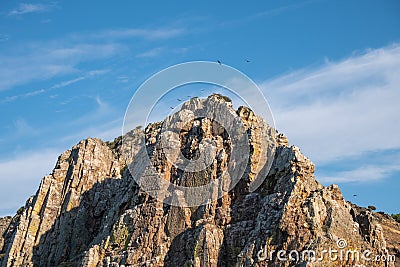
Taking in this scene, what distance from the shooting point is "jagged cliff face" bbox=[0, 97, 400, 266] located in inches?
2306

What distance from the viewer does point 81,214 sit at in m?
94.2

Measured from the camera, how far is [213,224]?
66.1 meters

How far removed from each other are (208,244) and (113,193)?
3445 cm

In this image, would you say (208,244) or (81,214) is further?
(81,214)

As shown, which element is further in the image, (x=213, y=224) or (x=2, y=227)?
(x=2, y=227)

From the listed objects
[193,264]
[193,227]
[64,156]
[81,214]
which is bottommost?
[193,264]

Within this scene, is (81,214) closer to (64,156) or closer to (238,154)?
(64,156)

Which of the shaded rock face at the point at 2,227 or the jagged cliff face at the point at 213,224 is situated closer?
the jagged cliff face at the point at 213,224

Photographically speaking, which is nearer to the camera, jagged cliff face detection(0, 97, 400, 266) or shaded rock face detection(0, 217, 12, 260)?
jagged cliff face detection(0, 97, 400, 266)

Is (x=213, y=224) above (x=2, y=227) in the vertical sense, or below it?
below

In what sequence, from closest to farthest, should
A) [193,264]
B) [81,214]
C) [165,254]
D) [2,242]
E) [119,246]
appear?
[193,264], [165,254], [119,246], [81,214], [2,242]

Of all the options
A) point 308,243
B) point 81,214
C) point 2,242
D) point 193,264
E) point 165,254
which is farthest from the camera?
point 2,242

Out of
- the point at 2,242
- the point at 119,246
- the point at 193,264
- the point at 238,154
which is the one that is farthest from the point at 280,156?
the point at 2,242

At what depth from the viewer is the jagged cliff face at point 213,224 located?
5856 cm
